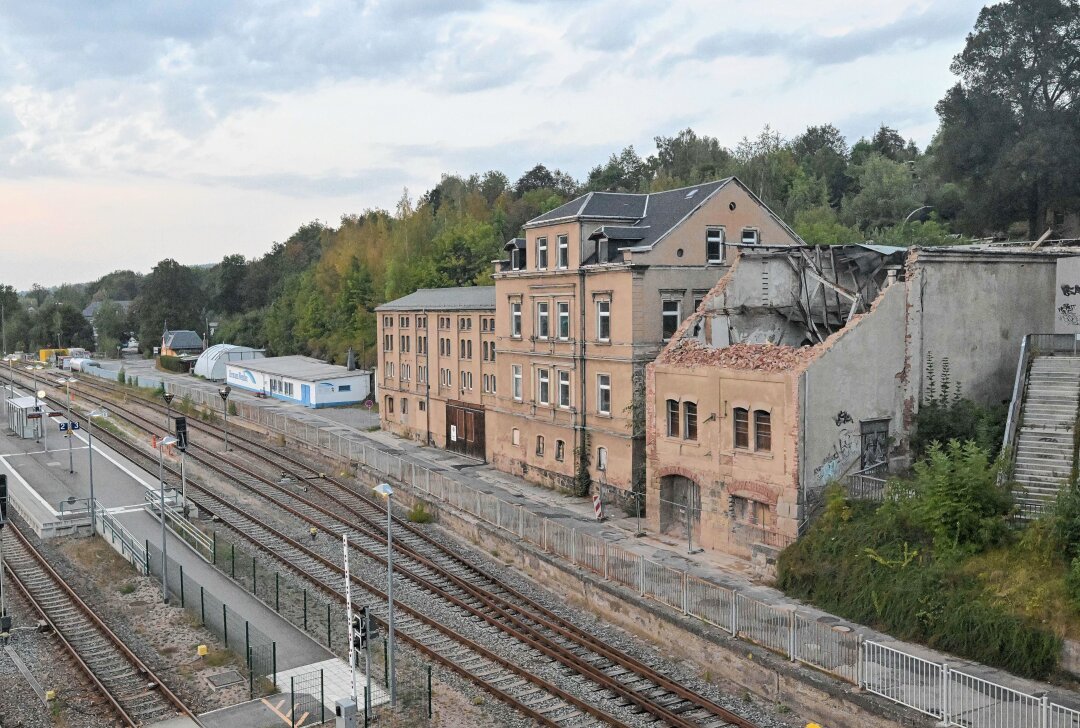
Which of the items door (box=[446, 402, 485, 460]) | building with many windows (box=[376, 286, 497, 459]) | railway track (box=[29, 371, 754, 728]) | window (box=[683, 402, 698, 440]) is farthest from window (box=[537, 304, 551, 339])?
window (box=[683, 402, 698, 440])

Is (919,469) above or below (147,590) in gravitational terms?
above

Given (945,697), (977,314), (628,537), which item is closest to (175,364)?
(628,537)

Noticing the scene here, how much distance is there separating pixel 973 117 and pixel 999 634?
38.6 meters

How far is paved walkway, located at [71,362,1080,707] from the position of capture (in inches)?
A: 775

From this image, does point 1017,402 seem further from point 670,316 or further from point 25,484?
point 25,484

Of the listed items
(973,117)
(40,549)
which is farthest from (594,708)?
(973,117)

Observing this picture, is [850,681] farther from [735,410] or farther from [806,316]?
[806,316]

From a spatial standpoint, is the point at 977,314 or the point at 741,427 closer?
the point at 741,427

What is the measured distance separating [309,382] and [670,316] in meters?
39.1

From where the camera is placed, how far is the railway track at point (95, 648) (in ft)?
69.4

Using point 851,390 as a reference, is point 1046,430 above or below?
below

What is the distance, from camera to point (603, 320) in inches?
1468

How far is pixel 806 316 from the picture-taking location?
33.9 metres

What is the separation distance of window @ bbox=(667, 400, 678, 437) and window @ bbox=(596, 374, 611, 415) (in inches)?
237
